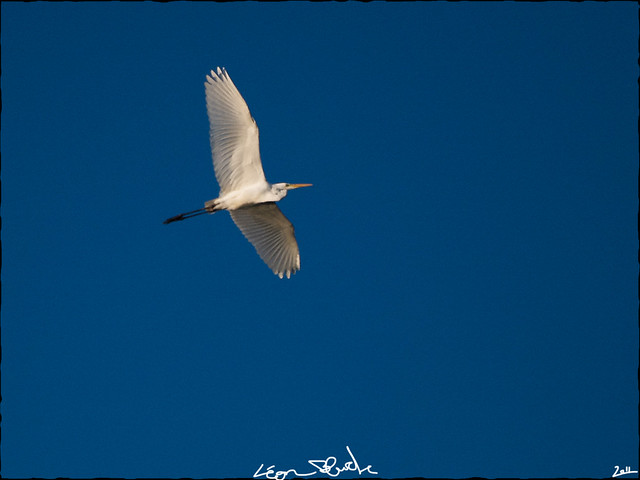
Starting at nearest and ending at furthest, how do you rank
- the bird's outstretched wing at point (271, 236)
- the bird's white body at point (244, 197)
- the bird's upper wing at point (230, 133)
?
the bird's upper wing at point (230, 133), the bird's white body at point (244, 197), the bird's outstretched wing at point (271, 236)

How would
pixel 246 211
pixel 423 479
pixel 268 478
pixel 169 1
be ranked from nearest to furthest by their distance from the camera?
pixel 423 479
pixel 268 478
pixel 169 1
pixel 246 211

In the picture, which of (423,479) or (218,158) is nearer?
(423,479)

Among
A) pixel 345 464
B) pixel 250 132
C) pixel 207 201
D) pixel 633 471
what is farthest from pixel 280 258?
pixel 633 471

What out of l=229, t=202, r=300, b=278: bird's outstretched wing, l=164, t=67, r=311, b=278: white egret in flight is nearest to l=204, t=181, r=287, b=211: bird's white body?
l=164, t=67, r=311, b=278: white egret in flight

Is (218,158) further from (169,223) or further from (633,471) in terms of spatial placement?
(633,471)

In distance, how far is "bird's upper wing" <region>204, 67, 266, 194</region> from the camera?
7.61m

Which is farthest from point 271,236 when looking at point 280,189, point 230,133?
point 230,133

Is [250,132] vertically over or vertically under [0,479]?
over

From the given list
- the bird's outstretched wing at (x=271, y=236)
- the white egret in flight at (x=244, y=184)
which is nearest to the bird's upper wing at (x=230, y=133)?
the white egret in flight at (x=244, y=184)

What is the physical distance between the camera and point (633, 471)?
649 cm

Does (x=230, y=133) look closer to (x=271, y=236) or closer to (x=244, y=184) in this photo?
(x=244, y=184)

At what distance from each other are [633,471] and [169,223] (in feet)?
20.9

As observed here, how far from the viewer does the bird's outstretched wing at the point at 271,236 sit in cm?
900

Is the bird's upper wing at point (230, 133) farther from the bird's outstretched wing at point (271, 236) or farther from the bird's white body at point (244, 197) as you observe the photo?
the bird's outstretched wing at point (271, 236)
